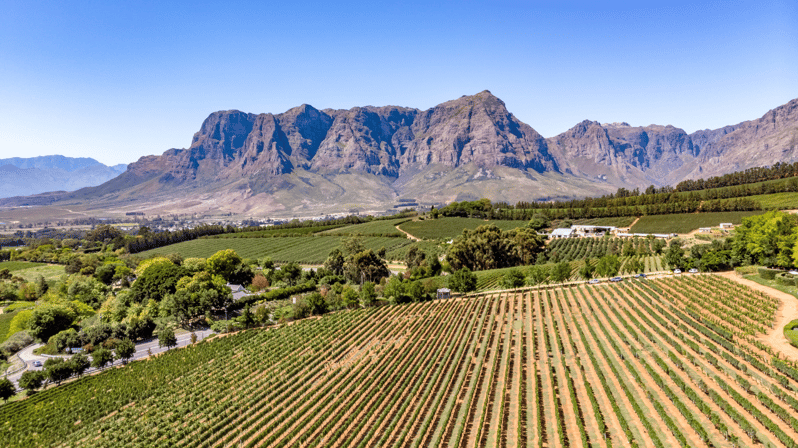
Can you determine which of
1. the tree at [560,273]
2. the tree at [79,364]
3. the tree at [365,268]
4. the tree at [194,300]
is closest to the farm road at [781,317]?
the tree at [560,273]

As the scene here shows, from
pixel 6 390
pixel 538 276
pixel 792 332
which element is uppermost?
pixel 792 332

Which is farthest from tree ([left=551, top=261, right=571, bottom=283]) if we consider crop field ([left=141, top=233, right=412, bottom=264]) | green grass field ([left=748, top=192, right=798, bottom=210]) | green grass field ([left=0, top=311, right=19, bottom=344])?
green grass field ([left=748, top=192, right=798, bottom=210])

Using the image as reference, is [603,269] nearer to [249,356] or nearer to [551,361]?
[551,361]

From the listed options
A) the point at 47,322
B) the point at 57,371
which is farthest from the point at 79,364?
the point at 47,322

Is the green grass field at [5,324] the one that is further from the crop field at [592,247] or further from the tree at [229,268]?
the crop field at [592,247]

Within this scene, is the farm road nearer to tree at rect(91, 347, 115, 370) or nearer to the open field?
tree at rect(91, 347, 115, 370)

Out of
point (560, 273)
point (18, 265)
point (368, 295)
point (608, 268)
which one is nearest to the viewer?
point (368, 295)

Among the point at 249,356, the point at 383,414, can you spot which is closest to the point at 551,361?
the point at 383,414

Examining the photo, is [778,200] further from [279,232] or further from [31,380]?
[31,380]
